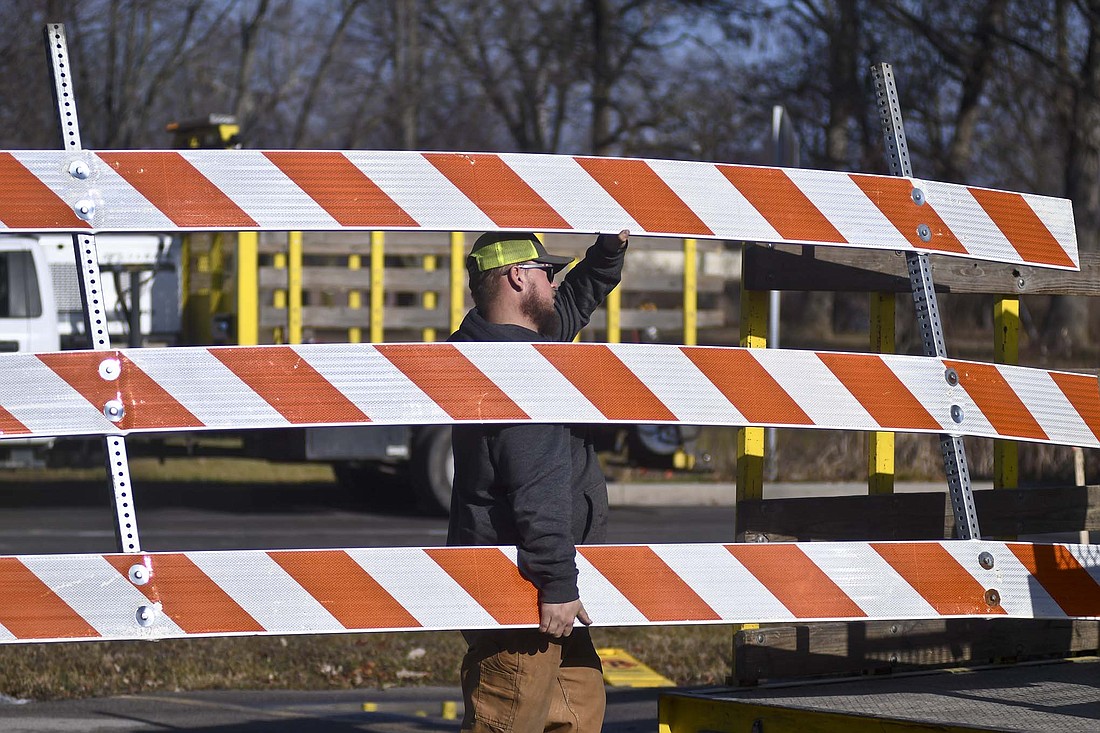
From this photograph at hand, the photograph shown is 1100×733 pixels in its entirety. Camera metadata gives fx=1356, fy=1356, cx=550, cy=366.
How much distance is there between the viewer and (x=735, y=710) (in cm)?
376

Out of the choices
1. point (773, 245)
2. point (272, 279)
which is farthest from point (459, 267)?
point (773, 245)

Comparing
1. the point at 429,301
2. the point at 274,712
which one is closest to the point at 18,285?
the point at 429,301

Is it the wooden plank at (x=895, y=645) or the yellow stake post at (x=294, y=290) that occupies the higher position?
the yellow stake post at (x=294, y=290)

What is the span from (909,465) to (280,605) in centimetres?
1078

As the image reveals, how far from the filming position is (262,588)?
3.25 meters

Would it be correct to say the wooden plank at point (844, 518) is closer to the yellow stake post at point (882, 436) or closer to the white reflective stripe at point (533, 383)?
the yellow stake post at point (882, 436)

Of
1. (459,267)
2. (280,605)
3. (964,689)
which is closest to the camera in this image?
(280,605)

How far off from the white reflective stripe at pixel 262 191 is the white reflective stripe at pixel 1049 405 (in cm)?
191

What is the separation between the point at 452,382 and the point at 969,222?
1.53 meters

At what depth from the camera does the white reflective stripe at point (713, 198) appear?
353cm

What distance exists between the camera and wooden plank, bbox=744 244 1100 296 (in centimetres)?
413

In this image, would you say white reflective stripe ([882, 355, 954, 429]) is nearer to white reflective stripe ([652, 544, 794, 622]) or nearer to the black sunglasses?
white reflective stripe ([652, 544, 794, 622])

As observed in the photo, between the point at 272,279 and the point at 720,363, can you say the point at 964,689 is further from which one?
the point at 272,279

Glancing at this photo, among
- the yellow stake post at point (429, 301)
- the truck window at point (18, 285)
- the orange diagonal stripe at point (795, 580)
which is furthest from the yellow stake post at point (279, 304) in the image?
the orange diagonal stripe at point (795, 580)
